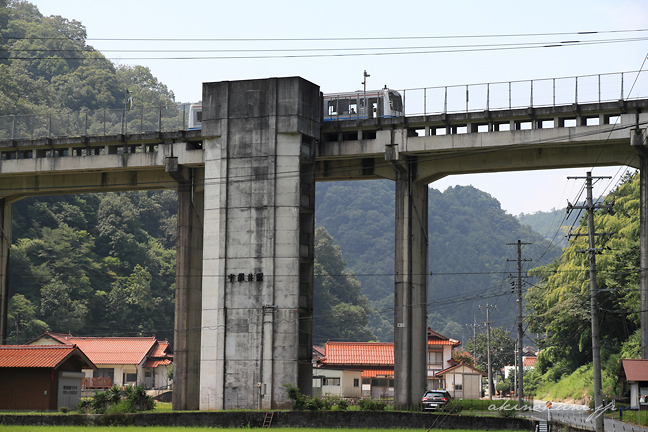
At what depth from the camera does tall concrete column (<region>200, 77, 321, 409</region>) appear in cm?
5050

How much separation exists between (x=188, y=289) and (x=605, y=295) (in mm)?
40195

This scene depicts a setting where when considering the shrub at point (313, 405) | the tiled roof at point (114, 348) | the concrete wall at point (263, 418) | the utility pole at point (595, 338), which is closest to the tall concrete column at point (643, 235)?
the utility pole at point (595, 338)

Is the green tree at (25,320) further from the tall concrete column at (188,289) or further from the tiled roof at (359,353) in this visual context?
the tall concrete column at (188,289)

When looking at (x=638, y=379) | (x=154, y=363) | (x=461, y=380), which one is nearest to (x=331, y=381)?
(x=461, y=380)

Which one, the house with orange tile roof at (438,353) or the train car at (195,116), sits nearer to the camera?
the train car at (195,116)

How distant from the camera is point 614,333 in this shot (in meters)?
78.6

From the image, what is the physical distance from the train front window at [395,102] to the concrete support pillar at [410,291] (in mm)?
3768

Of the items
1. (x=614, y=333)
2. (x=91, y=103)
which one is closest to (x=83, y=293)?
(x=614, y=333)

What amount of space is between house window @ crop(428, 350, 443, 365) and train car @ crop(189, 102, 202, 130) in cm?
3999

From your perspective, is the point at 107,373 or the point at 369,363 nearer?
the point at 369,363

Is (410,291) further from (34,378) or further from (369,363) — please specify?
(369,363)

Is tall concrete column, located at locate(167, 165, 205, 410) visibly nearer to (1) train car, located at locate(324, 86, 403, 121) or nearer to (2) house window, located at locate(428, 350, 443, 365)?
(1) train car, located at locate(324, 86, 403, 121)

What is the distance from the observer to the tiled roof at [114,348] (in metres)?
85.3

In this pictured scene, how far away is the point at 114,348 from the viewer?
287ft
